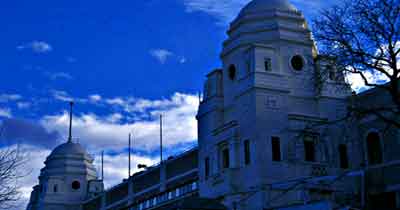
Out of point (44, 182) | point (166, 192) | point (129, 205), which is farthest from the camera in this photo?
point (44, 182)

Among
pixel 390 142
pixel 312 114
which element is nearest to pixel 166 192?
A: pixel 312 114

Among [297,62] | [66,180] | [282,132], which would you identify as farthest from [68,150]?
[282,132]

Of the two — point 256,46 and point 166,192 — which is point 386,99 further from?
point 166,192

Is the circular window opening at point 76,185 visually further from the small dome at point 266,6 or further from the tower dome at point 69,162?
A: the small dome at point 266,6

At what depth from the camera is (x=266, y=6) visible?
47281mm

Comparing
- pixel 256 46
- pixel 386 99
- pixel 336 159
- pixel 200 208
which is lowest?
pixel 200 208

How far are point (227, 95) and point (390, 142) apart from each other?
11729mm

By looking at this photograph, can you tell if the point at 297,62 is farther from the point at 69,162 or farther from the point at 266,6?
the point at 69,162

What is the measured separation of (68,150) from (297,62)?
48.0 m

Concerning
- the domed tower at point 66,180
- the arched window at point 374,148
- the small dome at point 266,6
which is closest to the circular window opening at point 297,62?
the small dome at point 266,6

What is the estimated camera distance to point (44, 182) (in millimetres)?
85938

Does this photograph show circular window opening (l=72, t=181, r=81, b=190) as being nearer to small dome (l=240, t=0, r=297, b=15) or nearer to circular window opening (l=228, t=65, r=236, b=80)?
circular window opening (l=228, t=65, r=236, b=80)

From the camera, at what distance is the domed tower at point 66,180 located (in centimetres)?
8444

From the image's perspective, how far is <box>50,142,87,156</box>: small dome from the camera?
86.6 m
